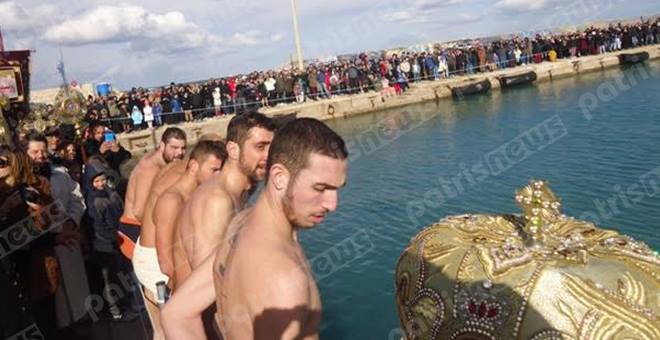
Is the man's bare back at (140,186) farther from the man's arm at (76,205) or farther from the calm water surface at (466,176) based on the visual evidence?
the calm water surface at (466,176)

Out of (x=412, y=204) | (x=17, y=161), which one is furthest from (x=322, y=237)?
(x=17, y=161)

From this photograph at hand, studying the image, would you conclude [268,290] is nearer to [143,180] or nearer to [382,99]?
[143,180]

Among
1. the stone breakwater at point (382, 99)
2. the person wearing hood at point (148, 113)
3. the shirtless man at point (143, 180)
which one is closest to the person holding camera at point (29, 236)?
the shirtless man at point (143, 180)

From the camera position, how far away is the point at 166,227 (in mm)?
3920

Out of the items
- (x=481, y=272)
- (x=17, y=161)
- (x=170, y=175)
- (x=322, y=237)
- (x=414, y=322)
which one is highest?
(x=17, y=161)

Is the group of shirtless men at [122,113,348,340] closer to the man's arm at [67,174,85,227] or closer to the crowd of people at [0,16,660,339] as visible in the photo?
the crowd of people at [0,16,660,339]

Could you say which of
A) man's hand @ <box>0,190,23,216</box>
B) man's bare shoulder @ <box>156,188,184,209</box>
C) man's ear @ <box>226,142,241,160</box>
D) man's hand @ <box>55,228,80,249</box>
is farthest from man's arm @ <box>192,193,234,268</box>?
man's hand @ <box>55,228,80,249</box>

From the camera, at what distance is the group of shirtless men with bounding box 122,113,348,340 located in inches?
78.7

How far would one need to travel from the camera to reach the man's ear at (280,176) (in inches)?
83.7

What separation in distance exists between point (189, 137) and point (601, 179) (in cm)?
1357

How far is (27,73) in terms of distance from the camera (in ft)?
42.2

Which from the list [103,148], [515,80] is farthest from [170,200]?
[515,80]

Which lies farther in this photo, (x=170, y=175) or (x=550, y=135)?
(x=550, y=135)

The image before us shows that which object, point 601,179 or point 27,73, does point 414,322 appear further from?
point 27,73
